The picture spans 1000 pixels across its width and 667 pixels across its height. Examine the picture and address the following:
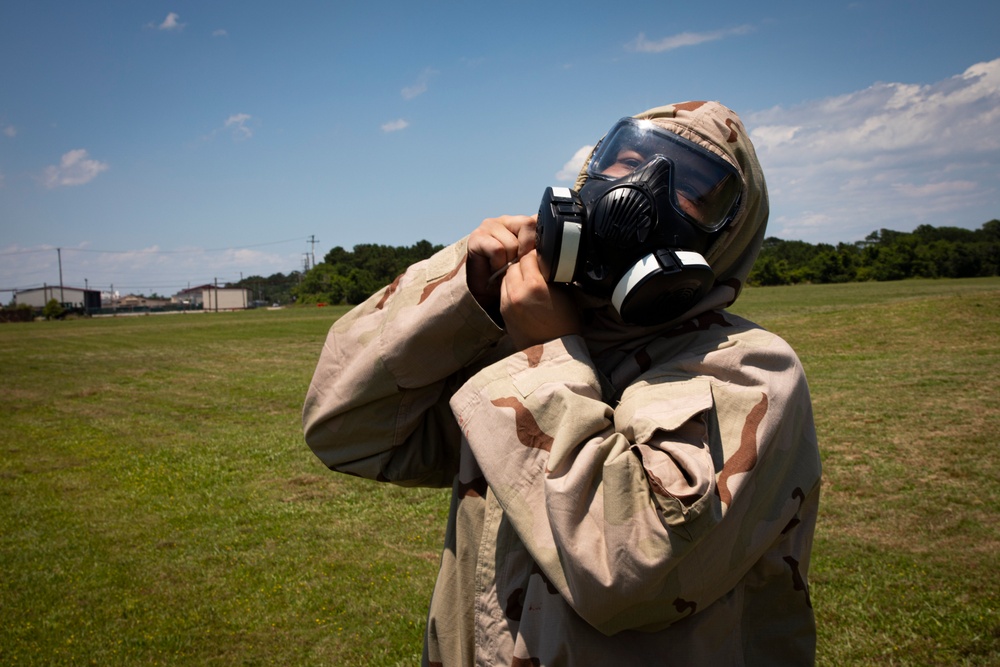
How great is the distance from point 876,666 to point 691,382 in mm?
3939

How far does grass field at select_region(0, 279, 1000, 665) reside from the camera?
486 centimetres

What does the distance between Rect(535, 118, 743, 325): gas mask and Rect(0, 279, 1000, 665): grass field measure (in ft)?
12.7


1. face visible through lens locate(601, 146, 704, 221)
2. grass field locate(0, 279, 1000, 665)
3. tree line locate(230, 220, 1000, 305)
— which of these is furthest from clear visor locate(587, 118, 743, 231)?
tree line locate(230, 220, 1000, 305)

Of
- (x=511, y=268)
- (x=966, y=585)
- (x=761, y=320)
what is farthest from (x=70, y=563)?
(x=761, y=320)

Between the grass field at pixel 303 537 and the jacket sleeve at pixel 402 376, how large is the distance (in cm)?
325

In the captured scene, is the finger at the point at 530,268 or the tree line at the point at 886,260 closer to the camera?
the finger at the point at 530,268

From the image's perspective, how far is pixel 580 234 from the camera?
1472mm

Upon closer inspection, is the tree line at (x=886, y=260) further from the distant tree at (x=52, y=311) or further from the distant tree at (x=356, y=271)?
the distant tree at (x=52, y=311)

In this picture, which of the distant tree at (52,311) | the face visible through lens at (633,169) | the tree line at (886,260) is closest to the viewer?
the face visible through lens at (633,169)

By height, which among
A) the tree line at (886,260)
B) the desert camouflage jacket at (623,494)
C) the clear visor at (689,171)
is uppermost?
the tree line at (886,260)

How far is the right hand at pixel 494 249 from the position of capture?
5.57 ft

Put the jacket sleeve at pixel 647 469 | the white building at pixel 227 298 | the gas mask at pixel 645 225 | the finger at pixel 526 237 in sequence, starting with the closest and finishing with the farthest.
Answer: the jacket sleeve at pixel 647 469 → the gas mask at pixel 645 225 → the finger at pixel 526 237 → the white building at pixel 227 298

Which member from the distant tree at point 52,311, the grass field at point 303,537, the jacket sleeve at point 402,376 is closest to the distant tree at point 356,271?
the distant tree at point 52,311

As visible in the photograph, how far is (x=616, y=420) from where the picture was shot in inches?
54.6
